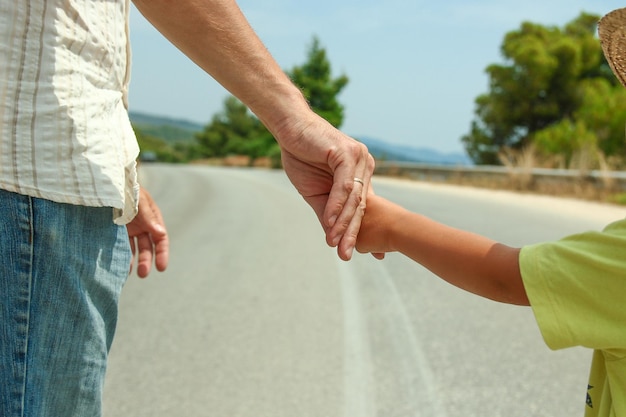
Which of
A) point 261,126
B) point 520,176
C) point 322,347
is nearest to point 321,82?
point 261,126

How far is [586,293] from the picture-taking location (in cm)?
152

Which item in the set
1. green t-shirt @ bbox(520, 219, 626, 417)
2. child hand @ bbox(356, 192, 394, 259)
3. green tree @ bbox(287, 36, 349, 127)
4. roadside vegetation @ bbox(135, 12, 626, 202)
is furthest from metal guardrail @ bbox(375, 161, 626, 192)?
green tree @ bbox(287, 36, 349, 127)

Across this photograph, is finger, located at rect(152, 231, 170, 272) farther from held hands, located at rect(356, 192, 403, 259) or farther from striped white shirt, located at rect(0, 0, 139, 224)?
striped white shirt, located at rect(0, 0, 139, 224)

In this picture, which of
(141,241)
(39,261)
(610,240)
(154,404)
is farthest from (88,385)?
(154,404)

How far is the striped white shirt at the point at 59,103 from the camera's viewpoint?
4.56ft

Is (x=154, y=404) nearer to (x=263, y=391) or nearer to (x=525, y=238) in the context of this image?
(x=263, y=391)

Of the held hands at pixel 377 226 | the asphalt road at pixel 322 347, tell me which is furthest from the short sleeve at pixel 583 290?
the asphalt road at pixel 322 347

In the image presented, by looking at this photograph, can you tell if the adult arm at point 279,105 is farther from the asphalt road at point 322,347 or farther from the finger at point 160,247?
the asphalt road at point 322,347

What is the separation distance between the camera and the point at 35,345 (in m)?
1.44

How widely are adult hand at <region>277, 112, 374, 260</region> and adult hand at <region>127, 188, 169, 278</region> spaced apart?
49cm

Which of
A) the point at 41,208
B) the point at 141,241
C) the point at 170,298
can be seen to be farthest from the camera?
the point at 170,298

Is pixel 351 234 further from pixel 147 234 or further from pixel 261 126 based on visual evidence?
pixel 261 126

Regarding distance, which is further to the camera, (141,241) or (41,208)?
(141,241)

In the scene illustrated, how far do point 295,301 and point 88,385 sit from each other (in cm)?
470
